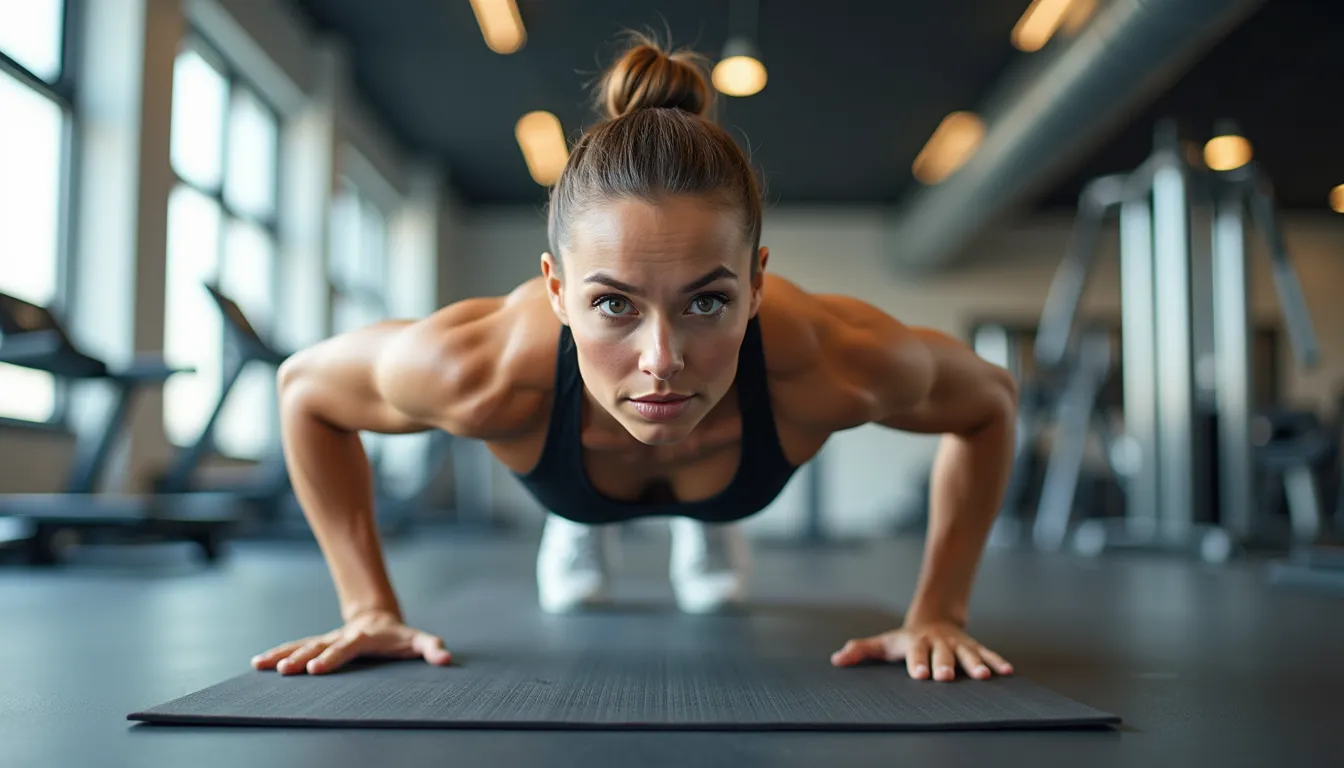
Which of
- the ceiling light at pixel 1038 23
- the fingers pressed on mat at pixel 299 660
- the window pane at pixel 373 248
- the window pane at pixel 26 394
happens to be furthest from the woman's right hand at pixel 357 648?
the window pane at pixel 373 248

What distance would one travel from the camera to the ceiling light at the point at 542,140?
25.3 feet

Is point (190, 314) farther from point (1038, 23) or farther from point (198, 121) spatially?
point (1038, 23)

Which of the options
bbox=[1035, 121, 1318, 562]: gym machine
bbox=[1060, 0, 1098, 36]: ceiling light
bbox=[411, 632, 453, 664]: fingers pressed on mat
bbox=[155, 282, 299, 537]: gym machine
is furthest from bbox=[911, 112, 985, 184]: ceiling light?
bbox=[411, 632, 453, 664]: fingers pressed on mat

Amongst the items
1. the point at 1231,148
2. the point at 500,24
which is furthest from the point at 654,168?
the point at 500,24

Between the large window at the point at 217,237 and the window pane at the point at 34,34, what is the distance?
55cm

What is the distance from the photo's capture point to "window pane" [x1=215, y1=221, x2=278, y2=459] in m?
6.38

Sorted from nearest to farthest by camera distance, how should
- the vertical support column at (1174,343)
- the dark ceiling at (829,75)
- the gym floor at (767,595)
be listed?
1. the gym floor at (767,595)
2. the vertical support column at (1174,343)
3. the dark ceiling at (829,75)

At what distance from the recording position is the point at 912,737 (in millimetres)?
1232

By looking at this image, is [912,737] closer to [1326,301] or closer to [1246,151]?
[1246,151]

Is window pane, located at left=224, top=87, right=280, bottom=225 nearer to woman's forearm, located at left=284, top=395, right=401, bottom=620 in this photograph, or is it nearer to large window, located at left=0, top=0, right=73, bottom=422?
large window, located at left=0, top=0, right=73, bottom=422

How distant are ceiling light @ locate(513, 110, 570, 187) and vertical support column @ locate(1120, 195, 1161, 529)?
3669 millimetres

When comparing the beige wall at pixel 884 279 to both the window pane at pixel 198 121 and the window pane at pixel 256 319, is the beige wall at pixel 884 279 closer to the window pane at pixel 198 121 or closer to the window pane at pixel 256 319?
the window pane at pixel 256 319

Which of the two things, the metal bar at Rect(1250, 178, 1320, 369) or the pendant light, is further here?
the pendant light

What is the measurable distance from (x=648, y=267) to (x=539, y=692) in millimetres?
591
